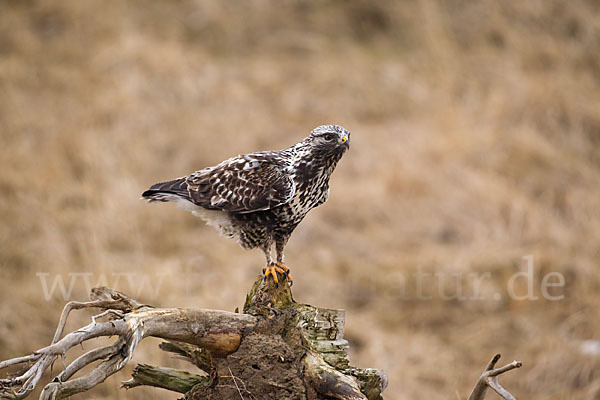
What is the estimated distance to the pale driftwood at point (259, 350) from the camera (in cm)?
257

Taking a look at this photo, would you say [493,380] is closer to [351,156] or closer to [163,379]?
[163,379]

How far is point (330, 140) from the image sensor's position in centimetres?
342

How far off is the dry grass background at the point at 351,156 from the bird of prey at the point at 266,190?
2.15m

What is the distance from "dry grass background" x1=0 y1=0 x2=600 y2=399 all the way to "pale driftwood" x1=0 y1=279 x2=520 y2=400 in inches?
90.1

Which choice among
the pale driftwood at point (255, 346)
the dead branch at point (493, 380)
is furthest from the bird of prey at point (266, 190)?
→ the dead branch at point (493, 380)

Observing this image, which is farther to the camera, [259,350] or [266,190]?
[266,190]

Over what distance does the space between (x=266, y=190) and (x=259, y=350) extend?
3.13ft

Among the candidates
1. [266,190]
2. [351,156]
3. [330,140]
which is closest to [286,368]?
[266,190]

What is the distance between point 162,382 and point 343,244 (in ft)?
18.5

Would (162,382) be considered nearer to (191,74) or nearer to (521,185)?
(521,185)

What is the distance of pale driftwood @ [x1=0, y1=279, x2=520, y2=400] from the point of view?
2.57 meters

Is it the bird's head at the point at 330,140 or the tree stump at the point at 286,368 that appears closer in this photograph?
the tree stump at the point at 286,368

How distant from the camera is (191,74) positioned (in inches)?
410

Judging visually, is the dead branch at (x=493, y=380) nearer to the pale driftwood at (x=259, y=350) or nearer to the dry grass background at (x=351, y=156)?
the pale driftwood at (x=259, y=350)
